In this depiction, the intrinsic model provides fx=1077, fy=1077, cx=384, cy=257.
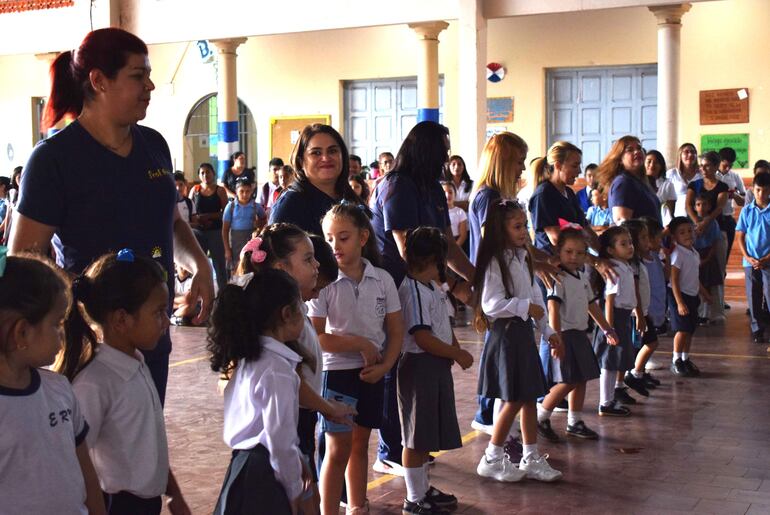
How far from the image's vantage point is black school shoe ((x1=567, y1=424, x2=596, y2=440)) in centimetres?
605

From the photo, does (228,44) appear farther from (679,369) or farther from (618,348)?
(618,348)

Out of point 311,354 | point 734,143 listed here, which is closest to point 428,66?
point 734,143

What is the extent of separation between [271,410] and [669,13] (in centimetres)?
1266

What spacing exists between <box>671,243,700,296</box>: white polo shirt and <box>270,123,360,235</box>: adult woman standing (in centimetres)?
461

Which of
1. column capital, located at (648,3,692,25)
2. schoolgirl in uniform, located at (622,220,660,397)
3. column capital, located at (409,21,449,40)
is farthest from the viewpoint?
column capital, located at (409,21,449,40)

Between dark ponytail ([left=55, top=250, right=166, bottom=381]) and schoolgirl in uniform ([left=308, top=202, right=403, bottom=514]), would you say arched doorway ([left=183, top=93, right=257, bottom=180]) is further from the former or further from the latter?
dark ponytail ([left=55, top=250, right=166, bottom=381])

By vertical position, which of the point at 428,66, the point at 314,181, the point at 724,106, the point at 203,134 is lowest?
the point at 314,181

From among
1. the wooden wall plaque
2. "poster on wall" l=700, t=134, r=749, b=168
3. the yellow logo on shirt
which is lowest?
the yellow logo on shirt

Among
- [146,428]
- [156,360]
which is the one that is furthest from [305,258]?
[146,428]

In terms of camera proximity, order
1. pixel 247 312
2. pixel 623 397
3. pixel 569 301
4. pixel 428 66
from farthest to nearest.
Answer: pixel 428 66 → pixel 623 397 → pixel 569 301 → pixel 247 312

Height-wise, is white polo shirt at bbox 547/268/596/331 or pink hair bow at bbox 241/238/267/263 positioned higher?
pink hair bow at bbox 241/238/267/263

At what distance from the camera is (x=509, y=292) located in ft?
17.1

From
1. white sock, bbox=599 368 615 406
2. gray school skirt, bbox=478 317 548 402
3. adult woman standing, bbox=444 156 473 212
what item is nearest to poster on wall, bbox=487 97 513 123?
adult woman standing, bbox=444 156 473 212

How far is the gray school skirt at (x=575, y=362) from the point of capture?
588 cm
